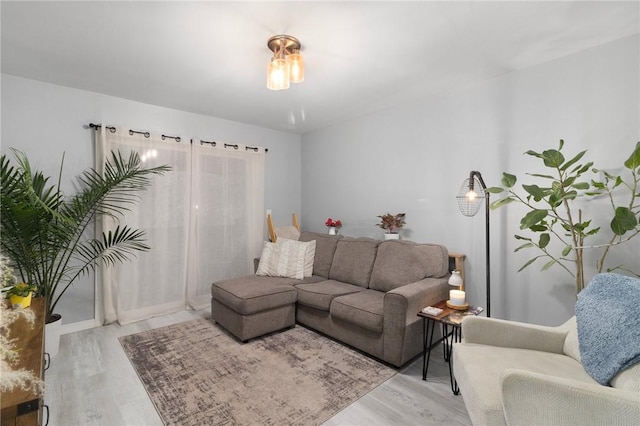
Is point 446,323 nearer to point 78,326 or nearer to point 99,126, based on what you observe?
point 78,326

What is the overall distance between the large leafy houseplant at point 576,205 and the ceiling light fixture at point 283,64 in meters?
1.57

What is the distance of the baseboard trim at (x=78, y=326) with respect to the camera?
2.97 m

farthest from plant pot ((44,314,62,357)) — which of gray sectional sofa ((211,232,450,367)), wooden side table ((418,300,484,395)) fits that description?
wooden side table ((418,300,484,395))

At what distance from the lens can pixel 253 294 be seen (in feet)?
9.18

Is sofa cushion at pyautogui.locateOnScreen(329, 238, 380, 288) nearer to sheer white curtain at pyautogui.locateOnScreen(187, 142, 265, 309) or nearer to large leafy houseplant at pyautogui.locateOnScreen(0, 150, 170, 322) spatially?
sheer white curtain at pyautogui.locateOnScreen(187, 142, 265, 309)

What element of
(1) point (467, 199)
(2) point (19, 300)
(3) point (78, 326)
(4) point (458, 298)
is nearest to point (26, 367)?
(2) point (19, 300)

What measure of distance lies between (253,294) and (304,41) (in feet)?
7.00

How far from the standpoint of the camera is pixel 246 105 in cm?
349

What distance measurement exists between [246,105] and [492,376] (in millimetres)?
3337

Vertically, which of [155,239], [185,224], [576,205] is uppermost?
[576,205]

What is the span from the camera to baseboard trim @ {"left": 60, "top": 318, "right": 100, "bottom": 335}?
117 inches

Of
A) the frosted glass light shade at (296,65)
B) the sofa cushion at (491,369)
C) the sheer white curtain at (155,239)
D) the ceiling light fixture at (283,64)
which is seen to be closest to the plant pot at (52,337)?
the sheer white curtain at (155,239)

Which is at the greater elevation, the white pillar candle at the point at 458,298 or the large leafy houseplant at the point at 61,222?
the large leafy houseplant at the point at 61,222

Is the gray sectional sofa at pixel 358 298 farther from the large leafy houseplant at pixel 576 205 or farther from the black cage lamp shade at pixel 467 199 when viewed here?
the large leafy houseplant at pixel 576 205
